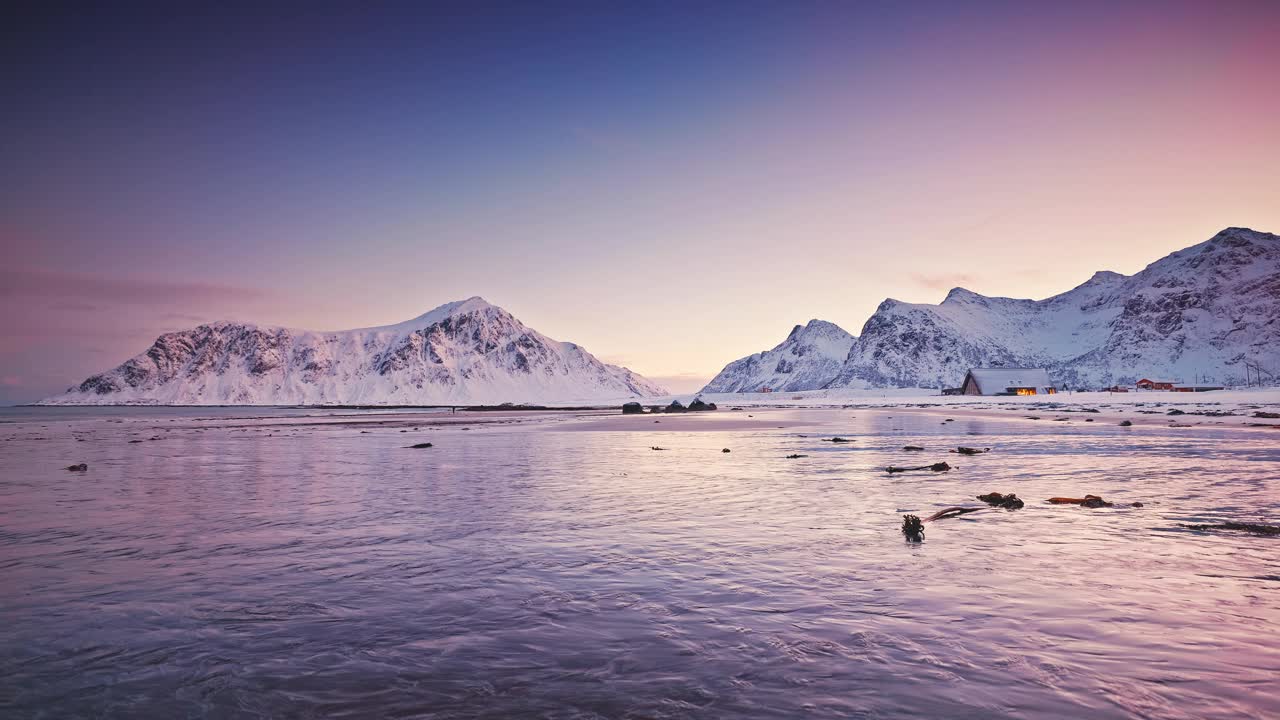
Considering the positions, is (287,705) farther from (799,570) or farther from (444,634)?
(799,570)

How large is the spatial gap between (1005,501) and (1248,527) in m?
4.29

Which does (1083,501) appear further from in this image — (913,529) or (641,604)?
(641,604)

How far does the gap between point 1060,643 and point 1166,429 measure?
1935 inches

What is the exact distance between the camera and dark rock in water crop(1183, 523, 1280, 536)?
489 inches

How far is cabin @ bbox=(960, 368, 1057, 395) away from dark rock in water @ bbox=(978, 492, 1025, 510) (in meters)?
163

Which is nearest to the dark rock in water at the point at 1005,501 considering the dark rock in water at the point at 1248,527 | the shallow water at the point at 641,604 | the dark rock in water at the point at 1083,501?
the shallow water at the point at 641,604

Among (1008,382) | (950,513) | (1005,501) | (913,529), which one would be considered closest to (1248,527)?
(1005,501)

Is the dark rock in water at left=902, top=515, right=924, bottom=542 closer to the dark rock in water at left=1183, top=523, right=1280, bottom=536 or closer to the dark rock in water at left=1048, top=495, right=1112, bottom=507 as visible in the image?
the dark rock in water at left=1183, top=523, right=1280, bottom=536

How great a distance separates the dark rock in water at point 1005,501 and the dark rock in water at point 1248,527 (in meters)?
3.18

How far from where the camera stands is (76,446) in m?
Answer: 43.7

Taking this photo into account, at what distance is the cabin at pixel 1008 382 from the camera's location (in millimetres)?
161125

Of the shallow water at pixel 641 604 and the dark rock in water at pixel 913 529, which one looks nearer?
the shallow water at pixel 641 604

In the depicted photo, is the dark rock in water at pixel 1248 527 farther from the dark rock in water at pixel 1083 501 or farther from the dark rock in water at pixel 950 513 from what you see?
the dark rock in water at pixel 950 513

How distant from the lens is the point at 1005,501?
52.1 ft
